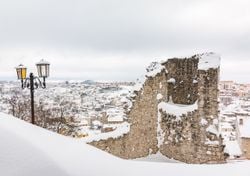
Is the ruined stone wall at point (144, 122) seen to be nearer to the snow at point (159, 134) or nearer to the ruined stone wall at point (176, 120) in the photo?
the ruined stone wall at point (176, 120)

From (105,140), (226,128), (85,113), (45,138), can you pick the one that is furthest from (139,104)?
(226,128)

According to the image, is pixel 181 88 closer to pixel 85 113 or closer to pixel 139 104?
pixel 139 104

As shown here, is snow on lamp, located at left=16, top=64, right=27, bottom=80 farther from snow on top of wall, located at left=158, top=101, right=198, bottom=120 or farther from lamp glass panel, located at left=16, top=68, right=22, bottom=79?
snow on top of wall, located at left=158, top=101, right=198, bottom=120

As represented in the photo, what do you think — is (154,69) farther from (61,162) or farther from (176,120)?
(61,162)

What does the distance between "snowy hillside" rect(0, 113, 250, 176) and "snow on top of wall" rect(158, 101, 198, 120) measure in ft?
26.9

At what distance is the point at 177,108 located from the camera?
529 inches

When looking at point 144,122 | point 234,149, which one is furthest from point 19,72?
point 234,149

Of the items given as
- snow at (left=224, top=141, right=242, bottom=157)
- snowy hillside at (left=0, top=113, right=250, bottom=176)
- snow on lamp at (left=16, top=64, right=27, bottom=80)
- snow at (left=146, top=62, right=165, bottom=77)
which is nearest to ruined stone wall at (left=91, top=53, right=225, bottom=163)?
snow at (left=146, top=62, right=165, bottom=77)

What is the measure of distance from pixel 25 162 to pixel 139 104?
33.8 ft

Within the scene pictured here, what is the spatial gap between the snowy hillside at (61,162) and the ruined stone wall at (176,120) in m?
7.75

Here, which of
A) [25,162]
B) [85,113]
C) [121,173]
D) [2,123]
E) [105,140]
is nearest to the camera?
[25,162]

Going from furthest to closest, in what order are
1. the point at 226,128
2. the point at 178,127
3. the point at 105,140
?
the point at 226,128 → the point at 178,127 → the point at 105,140

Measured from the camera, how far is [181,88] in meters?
13.9

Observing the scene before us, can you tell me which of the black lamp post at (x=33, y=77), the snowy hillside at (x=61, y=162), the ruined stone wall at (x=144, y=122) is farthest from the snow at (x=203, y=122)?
the snowy hillside at (x=61, y=162)
